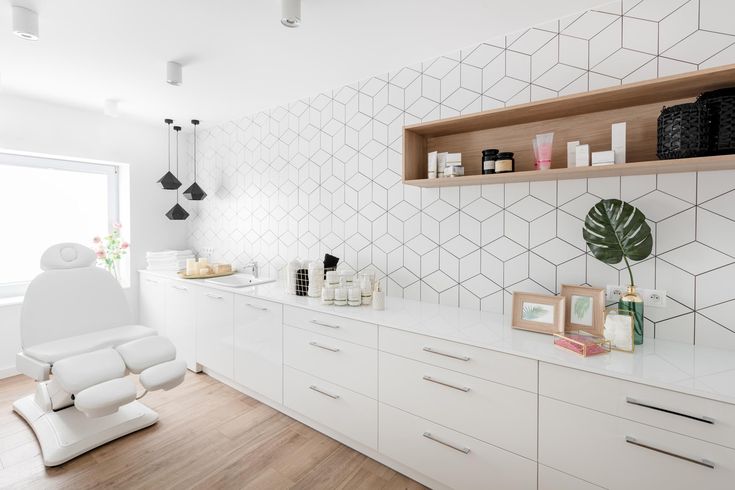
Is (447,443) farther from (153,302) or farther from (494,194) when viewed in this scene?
(153,302)

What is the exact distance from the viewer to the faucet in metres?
3.32

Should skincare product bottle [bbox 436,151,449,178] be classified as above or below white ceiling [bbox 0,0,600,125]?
below

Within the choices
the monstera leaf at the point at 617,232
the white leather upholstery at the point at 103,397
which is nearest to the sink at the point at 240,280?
the white leather upholstery at the point at 103,397

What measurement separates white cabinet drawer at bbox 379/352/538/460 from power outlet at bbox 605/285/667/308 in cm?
69

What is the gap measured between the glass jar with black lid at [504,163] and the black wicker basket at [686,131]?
0.59m

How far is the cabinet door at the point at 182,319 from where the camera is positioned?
3196mm

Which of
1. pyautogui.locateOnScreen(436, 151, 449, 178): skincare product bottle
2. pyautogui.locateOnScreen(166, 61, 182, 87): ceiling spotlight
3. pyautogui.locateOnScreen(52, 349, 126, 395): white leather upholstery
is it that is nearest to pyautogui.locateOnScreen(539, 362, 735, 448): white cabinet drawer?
pyautogui.locateOnScreen(436, 151, 449, 178): skincare product bottle

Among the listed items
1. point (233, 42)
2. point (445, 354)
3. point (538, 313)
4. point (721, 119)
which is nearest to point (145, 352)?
point (445, 354)

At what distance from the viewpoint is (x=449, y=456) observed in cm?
173

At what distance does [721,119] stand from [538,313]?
101 centimetres

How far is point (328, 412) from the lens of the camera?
7.27ft

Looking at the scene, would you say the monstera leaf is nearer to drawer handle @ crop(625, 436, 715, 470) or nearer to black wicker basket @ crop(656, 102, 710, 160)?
black wicker basket @ crop(656, 102, 710, 160)

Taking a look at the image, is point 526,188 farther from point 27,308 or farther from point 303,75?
point 27,308

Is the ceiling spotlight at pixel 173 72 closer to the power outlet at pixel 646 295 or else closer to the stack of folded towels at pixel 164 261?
the stack of folded towels at pixel 164 261
